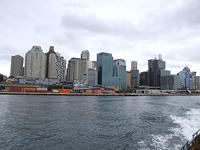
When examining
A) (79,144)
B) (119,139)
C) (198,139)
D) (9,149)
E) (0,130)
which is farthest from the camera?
(0,130)

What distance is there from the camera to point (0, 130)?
32.8 meters

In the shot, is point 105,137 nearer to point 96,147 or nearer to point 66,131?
point 96,147

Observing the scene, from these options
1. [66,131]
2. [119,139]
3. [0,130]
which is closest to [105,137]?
[119,139]

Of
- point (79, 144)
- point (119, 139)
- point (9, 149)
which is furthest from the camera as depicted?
point (119, 139)

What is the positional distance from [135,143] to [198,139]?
998 centimetres

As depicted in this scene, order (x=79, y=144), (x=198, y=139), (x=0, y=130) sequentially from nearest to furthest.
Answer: (x=198, y=139)
(x=79, y=144)
(x=0, y=130)

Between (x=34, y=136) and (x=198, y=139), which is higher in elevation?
(x=198, y=139)

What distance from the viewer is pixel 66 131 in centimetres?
3331

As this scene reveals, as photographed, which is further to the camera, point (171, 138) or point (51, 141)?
point (171, 138)

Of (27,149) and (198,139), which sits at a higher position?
(198,139)

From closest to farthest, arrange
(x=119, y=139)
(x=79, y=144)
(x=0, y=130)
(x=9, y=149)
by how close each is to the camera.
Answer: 1. (x=9, y=149)
2. (x=79, y=144)
3. (x=119, y=139)
4. (x=0, y=130)

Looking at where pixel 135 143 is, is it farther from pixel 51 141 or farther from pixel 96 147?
pixel 51 141

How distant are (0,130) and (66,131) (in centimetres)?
1105

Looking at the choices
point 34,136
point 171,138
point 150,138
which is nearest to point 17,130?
point 34,136
